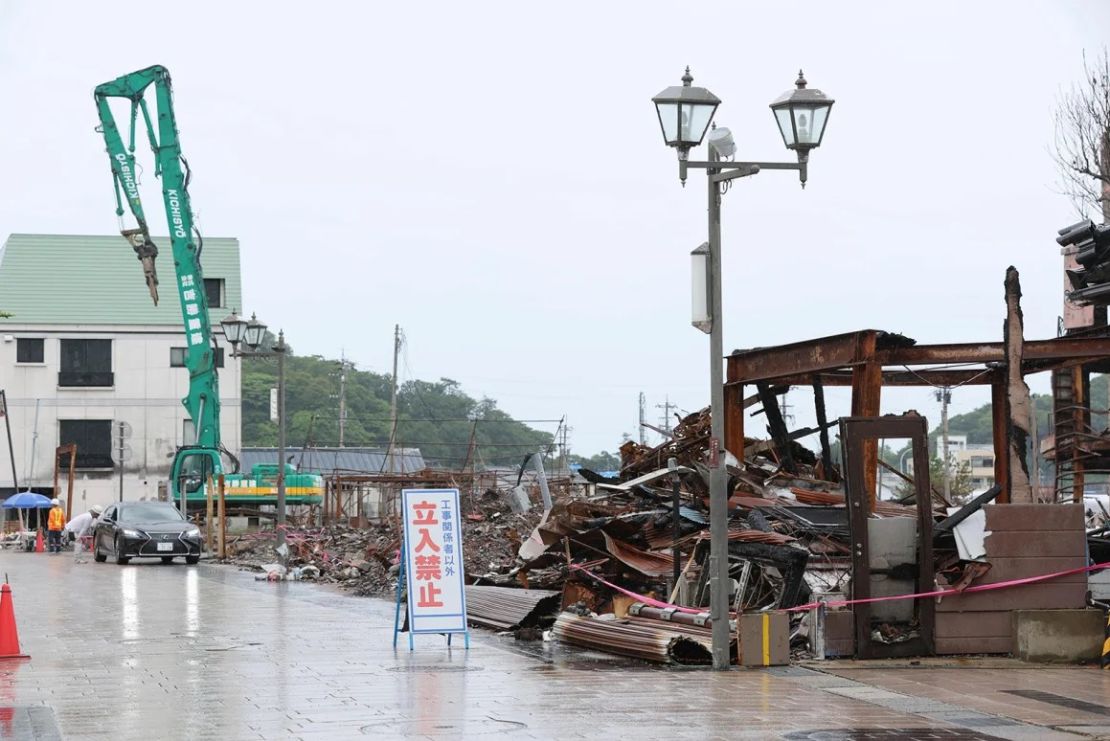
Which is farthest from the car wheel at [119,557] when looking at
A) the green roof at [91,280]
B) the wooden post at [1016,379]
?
the green roof at [91,280]

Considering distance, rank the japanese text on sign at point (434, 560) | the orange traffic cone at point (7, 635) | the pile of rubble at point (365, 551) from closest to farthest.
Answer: the orange traffic cone at point (7, 635), the japanese text on sign at point (434, 560), the pile of rubble at point (365, 551)

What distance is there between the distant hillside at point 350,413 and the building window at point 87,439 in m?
30.9

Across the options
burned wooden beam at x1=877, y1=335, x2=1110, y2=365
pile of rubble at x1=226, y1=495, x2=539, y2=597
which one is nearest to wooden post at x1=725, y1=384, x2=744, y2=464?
burned wooden beam at x1=877, y1=335, x2=1110, y2=365

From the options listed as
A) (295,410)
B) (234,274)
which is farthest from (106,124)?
(295,410)

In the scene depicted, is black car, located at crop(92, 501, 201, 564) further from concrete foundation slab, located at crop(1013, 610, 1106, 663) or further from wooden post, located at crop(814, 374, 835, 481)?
concrete foundation slab, located at crop(1013, 610, 1106, 663)

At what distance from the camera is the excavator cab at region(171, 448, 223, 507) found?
4475 cm

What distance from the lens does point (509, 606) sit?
18281mm

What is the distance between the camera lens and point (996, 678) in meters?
13.4

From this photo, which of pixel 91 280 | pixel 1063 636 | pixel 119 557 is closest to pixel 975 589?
pixel 1063 636

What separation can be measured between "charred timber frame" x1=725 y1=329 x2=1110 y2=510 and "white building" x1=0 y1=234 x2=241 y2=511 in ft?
147

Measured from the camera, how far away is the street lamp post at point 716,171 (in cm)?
1357

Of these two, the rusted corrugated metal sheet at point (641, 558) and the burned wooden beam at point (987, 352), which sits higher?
the burned wooden beam at point (987, 352)

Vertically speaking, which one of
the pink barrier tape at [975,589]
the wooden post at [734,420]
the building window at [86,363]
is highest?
the building window at [86,363]

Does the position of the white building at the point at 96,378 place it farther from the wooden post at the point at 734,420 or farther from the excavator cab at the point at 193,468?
the wooden post at the point at 734,420
